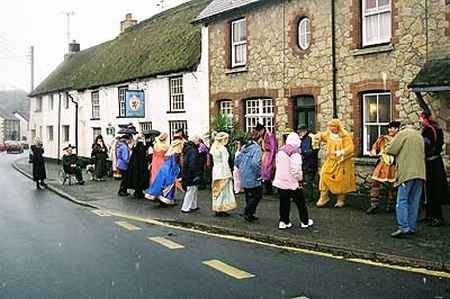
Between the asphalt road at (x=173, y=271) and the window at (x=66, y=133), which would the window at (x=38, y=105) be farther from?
the asphalt road at (x=173, y=271)

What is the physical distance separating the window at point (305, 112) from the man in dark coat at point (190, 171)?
530 cm

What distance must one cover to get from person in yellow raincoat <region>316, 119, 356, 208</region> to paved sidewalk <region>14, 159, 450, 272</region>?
42 centimetres

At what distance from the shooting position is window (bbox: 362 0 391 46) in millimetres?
15320

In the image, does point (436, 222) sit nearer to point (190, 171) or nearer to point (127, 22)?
point (190, 171)

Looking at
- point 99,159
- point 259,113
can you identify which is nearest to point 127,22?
point 99,159

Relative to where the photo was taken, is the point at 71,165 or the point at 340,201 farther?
the point at 71,165

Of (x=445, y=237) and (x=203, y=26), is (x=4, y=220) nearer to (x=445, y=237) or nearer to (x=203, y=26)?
(x=445, y=237)

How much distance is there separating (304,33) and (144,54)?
529 inches

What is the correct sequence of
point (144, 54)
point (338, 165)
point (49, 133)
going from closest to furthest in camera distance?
1. point (338, 165)
2. point (144, 54)
3. point (49, 133)

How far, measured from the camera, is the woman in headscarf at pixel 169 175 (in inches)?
570

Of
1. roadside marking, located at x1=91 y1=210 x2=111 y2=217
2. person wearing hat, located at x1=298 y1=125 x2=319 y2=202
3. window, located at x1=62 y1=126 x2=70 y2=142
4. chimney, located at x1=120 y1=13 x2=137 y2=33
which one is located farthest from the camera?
window, located at x1=62 y1=126 x2=70 y2=142

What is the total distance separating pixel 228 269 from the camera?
7711 mm

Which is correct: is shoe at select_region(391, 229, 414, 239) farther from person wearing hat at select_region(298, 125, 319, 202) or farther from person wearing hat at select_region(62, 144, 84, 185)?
person wearing hat at select_region(62, 144, 84, 185)

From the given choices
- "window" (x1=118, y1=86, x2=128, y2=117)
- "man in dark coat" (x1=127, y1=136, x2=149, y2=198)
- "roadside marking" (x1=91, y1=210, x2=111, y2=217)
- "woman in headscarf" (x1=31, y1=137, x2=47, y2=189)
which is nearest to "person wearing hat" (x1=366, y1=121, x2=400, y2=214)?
"roadside marking" (x1=91, y1=210, x2=111, y2=217)
